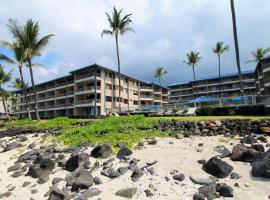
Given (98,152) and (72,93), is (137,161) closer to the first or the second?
(98,152)

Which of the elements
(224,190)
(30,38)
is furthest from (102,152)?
(30,38)

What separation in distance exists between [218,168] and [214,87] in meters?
76.8

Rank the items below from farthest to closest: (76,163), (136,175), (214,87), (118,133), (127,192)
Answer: (214,87), (118,133), (76,163), (136,175), (127,192)

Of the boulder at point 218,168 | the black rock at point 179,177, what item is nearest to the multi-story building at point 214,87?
the boulder at point 218,168

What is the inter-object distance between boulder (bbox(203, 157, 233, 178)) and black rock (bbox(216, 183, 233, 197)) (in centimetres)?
72

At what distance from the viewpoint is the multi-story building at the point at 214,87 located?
7081cm

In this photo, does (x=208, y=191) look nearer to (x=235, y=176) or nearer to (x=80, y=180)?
(x=235, y=176)

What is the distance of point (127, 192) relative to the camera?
5793 mm

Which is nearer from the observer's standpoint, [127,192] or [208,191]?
[208,191]

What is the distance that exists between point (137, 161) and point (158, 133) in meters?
3.78

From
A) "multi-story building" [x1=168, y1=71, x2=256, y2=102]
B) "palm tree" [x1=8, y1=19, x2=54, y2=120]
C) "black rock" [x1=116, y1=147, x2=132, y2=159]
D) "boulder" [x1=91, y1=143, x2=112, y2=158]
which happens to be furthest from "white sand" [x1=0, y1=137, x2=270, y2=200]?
"multi-story building" [x1=168, y1=71, x2=256, y2=102]

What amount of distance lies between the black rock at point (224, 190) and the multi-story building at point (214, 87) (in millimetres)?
63284

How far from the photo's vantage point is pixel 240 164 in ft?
22.4

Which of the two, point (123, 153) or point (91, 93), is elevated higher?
point (91, 93)
